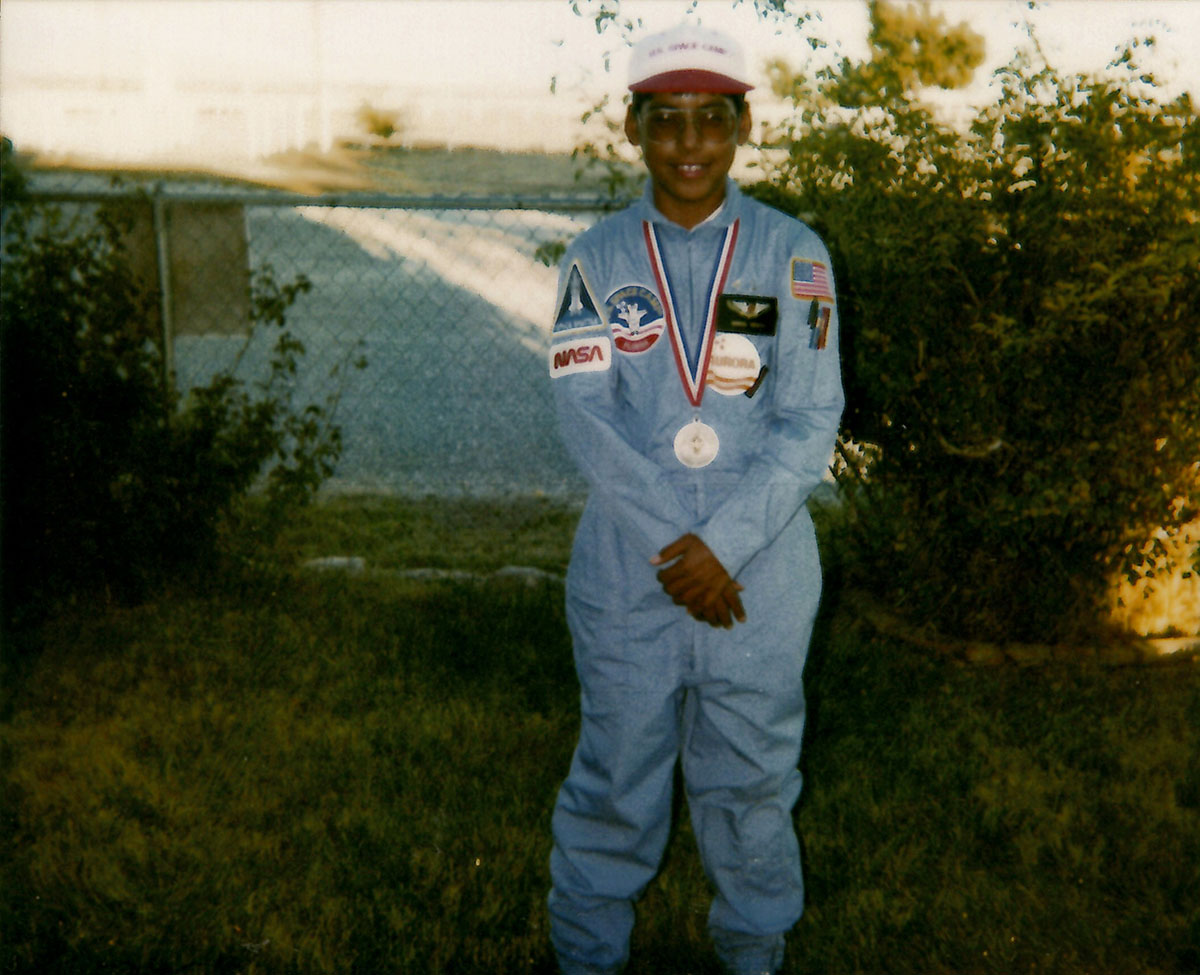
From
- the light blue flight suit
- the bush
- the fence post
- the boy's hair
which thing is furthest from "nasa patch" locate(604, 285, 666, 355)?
the fence post

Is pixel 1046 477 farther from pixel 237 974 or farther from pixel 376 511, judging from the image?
pixel 376 511

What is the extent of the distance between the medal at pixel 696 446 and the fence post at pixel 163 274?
3825mm

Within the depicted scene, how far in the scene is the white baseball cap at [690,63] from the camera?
2426 mm

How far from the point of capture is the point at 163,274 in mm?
5809

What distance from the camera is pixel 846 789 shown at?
371 cm

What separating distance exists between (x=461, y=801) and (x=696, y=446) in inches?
65.3

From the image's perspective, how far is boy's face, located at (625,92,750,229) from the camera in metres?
2.47

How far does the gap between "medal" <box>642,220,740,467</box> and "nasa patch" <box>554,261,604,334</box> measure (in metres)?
0.15

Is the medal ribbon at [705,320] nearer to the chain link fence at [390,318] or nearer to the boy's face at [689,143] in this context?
the boy's face at [689,143]

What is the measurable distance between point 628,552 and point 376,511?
4.52 metres

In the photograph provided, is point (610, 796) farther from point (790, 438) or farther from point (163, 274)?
point (163, 274)

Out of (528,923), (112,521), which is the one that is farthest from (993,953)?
(112,521)

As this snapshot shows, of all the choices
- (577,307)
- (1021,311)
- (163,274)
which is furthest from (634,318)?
(163,274)

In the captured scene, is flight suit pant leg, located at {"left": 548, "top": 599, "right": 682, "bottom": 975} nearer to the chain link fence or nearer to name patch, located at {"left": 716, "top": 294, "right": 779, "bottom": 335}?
name patch, located at {"left": 716, "top": 294, "right": 779, "bottom": 335}
